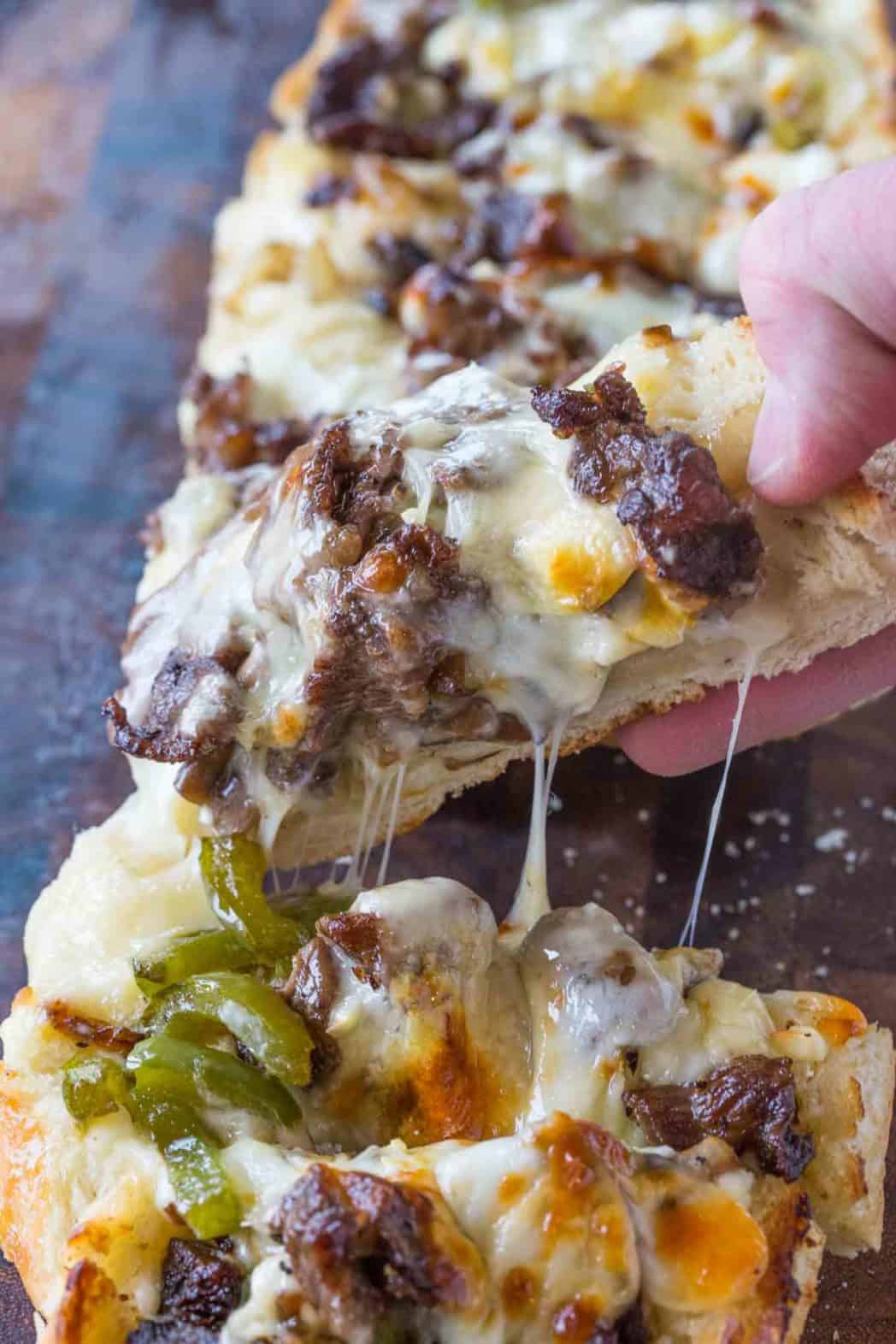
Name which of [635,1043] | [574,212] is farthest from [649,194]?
[635,1043]

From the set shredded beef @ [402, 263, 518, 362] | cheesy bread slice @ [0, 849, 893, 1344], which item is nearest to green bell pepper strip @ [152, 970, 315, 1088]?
cheesy bread slice @ [0, 849, 893, 1344]

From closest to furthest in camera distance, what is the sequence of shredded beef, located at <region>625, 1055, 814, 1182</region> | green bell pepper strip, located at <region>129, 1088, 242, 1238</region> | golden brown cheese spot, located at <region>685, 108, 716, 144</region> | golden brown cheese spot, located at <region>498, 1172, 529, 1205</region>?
golden brown cheese spot, located at <region>498, 1172, 529, 1205</region>
green bell pepper strip, located at <region>129, 1088, 242, 1238</region>
shredded beef, located at <region>625, 1055, 814, 1182</region>
golden brown cheese spot, located at <region>685, 108, 716, 144</region>

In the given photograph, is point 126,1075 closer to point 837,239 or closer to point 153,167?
point 837,239

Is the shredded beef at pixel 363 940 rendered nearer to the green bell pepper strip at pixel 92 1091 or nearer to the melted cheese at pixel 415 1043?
the melted cheese at pixel 415 1043

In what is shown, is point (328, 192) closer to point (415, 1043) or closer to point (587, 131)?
point (587, 131)

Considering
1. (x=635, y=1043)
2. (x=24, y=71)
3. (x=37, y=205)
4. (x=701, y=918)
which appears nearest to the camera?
(x=635, y=1043)

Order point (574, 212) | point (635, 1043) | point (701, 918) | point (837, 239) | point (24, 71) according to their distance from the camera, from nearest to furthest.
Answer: point (837, 239), point (635, 1043), point (701, 918), point (574, 212), point (24, 71)

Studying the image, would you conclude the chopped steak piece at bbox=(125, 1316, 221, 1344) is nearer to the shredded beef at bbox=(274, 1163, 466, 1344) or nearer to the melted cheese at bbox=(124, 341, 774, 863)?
the shredded beef at bbox=(274, 1163, 466, 1344)
